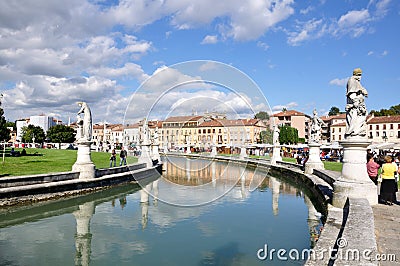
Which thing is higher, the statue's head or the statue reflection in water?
the statue's head

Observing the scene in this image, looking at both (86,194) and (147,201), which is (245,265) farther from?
(86,194)

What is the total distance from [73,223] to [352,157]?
26.8ft

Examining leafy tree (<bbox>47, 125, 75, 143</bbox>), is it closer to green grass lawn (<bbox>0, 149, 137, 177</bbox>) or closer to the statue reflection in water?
green grass lawn (<bbox>0, 149, 137, 177</bbox>)

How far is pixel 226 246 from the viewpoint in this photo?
320 inches

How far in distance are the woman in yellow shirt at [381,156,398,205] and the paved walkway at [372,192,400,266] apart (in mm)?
231

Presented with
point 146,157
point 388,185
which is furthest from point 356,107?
point 146,157

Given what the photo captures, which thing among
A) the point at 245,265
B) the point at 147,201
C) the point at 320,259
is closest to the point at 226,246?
the point at 245,265

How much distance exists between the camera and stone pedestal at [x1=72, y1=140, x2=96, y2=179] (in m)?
15.5

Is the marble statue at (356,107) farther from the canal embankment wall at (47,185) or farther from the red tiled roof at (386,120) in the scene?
the red tiled roof at (386,120)

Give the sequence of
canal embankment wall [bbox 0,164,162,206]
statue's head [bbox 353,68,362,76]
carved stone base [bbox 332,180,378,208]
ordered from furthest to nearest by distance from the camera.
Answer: canal embankment wall [bbox 0,164,162,206] < statue's head [bbox 353,68,362,76] < carved stone base [bbox 332,180,378,208]

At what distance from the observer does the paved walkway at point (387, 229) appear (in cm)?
483

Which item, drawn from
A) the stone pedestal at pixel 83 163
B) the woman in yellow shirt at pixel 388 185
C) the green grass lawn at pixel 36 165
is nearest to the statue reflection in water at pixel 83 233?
the stone pedestal at pixel 83 163

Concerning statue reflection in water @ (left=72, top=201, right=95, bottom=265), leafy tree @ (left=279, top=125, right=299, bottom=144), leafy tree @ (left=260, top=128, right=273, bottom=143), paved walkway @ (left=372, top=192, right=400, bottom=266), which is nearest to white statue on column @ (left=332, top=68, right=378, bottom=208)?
paved walkway @ (left=372, top=192, right=400, bottom=266)

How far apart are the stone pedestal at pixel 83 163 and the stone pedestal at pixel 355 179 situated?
11.4m
